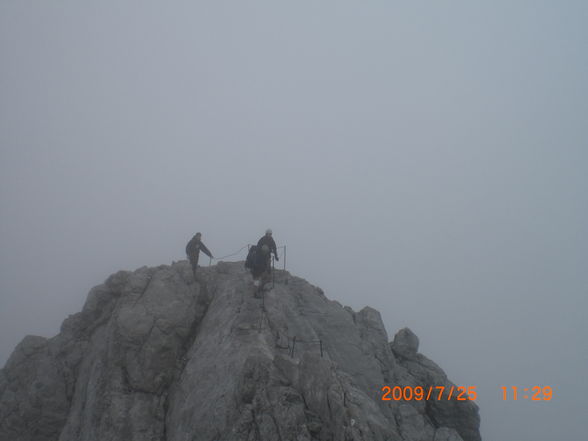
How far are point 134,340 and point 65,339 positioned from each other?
6.86 meters

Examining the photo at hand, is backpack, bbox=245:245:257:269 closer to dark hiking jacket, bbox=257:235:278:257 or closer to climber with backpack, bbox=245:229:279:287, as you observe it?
climber with backpack, bbox=245:229:279:287

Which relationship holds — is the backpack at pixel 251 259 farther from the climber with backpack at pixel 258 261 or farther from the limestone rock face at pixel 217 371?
the limestone rock face at pixel 217 371

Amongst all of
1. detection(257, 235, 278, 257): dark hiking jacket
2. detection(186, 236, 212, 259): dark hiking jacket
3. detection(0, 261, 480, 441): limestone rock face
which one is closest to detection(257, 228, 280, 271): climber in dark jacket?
detection(257, 235, 278, 257): dark hiking jacket

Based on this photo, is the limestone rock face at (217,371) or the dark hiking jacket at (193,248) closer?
the limestone rock face at (217,371)

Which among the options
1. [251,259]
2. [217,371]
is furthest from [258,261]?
[217,371]

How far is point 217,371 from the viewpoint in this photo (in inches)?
652

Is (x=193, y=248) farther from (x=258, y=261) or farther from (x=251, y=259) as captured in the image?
(x=258, y=261)

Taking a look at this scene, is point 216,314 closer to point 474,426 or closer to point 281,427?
point 281,427

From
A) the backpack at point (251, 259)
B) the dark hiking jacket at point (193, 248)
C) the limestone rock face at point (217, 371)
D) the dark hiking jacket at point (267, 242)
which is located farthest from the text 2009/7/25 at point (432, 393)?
the dark hiking jacket at point (193, 248)

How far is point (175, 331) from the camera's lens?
67.8 feet

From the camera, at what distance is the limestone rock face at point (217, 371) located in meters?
13.5

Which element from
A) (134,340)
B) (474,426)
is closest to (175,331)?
(134,340)

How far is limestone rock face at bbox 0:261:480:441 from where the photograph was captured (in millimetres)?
13477

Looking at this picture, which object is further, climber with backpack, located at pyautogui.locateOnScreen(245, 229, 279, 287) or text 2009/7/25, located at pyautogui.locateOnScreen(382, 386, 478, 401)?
text 2009/7/25, located at pyautogui.locateOnScreen(382, 386, 478, 401)
